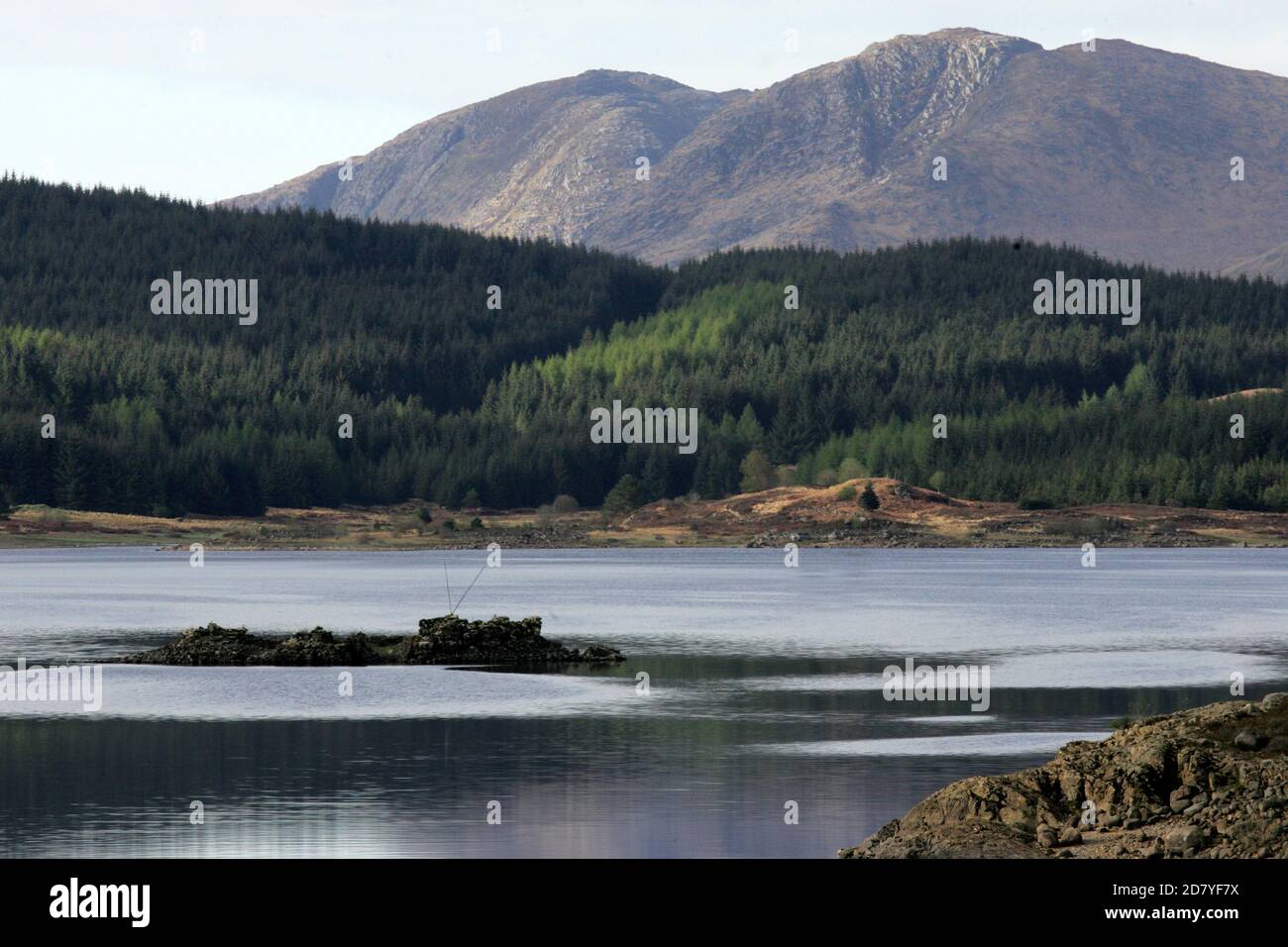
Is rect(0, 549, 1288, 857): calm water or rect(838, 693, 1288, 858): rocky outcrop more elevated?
rect(838, 693, 1288, 858): rocky outcrop

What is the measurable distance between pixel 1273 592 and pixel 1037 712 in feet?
280

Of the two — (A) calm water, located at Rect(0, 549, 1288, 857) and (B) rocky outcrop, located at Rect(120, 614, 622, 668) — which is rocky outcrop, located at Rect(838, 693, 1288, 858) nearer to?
(A) calm water, located at Rect(0, 549, 1288, 857)

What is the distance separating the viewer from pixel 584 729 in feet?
164

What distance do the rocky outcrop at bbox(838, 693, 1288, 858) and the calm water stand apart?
98.9 inches

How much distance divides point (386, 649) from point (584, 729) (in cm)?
2197

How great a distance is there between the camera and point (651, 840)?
3359 cm

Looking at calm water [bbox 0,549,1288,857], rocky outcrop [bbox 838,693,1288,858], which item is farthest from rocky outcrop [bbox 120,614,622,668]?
rocky outcrop [bbox 838,693,1288,858]

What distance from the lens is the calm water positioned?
3494cm

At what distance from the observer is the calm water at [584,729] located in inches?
1375

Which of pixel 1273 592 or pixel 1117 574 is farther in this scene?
pixel 1117 574

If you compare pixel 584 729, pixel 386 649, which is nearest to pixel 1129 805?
pixel 584 729
